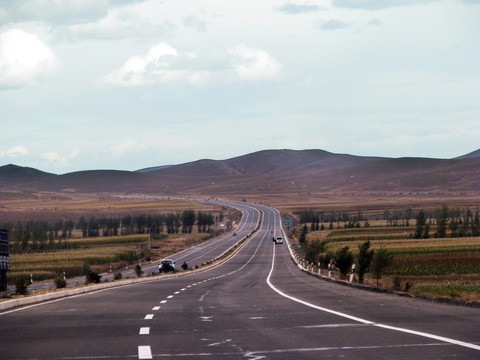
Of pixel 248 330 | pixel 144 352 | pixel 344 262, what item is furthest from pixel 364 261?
pixel 144 352

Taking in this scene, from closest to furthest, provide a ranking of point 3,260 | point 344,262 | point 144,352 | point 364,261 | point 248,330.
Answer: point 144,352 < point 248,330 < point 364,261 < point 3,260 < point 344,262

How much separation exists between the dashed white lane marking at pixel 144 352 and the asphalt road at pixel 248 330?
A: 16 mm

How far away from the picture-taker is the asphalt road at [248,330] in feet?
37.8

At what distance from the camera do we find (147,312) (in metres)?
19.8

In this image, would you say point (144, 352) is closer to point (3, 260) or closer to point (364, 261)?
point (364, 261)

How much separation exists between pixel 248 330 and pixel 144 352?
10.8ft

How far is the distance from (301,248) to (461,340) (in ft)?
391

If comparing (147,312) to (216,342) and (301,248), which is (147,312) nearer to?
(216,342)

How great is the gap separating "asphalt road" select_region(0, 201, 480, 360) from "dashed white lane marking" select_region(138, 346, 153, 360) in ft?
0.05

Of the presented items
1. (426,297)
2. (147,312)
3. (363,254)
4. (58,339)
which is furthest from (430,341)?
(363,254)

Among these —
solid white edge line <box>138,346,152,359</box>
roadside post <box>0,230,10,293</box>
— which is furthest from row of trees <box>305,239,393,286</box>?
solid white edge line <box>138,346,152,359</box>

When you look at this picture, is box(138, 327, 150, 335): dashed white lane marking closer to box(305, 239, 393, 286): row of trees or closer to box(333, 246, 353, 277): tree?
box(305, 239, 393, 286): row of trees

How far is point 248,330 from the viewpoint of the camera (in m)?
14.6

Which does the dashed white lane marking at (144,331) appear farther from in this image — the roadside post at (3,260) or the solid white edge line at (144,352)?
the roadside post at (3,260)
